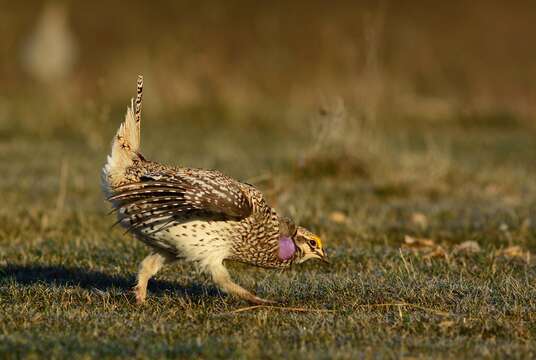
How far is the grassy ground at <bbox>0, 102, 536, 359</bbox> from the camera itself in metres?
4.84

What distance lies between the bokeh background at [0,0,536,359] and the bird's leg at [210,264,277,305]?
0.15 m

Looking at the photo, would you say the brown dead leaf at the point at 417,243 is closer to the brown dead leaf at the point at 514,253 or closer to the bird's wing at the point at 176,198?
the brown dead leaf at the point at 514,253

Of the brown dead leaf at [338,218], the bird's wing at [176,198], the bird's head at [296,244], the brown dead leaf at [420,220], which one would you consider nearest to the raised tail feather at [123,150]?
the bird's wing at [176,198]

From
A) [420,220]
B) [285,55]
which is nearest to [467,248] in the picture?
[420,220]

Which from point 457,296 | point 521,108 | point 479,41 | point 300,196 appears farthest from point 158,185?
point 479,41

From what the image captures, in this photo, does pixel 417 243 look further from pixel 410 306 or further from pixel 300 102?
pixel 300 102

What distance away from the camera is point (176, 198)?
5.54 meters

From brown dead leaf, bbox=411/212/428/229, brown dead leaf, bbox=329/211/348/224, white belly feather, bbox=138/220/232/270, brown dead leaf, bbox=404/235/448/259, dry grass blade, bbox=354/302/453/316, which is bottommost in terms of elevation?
dry grass blade, bbox=354/302/453/316

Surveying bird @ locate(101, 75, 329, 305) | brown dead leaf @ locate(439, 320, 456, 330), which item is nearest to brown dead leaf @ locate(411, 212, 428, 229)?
bird @ locate(101, 75, 329, 305)

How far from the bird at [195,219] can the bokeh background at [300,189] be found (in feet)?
0.71

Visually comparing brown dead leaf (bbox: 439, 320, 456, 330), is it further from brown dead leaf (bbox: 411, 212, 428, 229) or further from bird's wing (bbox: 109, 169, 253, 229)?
brown dead leaf (bbox: 411, 212, 428, 229)

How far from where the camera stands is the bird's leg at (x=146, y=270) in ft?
19.1

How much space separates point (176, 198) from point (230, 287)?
0.63 meters

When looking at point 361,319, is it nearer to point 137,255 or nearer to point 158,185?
point 158,185
